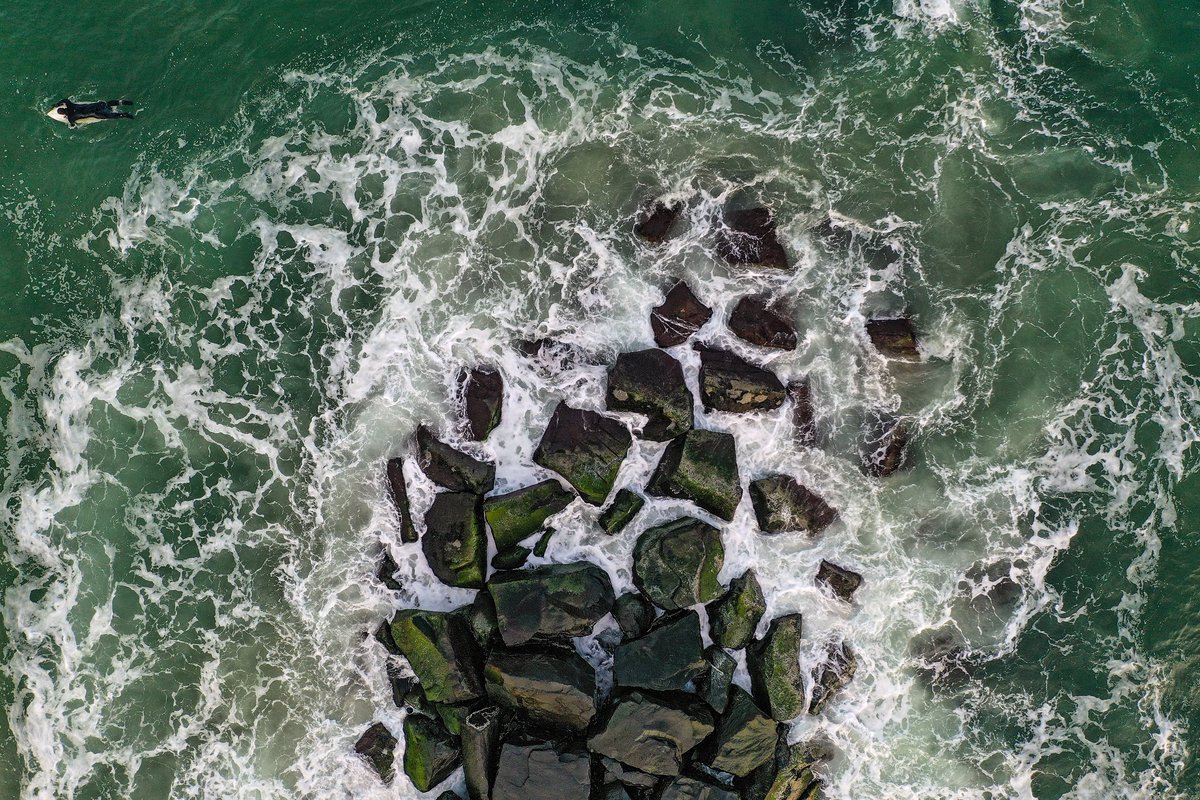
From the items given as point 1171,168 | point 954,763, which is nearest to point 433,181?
point 1171,168

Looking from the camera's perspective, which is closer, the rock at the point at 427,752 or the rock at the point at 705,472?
the rock at the point at 705,472

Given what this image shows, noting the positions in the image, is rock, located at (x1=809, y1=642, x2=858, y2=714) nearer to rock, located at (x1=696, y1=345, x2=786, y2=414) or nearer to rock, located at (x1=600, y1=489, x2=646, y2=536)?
rock, located at (x1=600, y1=489, x2=646, y2=536)

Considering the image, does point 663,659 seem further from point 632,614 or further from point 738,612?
point 738,612

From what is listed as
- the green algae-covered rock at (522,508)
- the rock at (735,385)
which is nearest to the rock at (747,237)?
the rock at (735,385)

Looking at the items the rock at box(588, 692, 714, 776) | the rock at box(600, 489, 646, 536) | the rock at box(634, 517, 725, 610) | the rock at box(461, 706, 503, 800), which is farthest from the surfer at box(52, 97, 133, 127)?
the rock at box(588, 692, 714, 776)

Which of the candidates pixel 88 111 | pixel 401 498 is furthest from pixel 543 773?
pixel 88 111

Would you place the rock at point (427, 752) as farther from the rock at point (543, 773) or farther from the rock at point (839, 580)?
the rock at point (839, 580)
